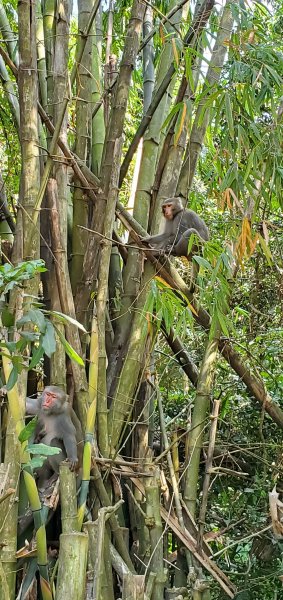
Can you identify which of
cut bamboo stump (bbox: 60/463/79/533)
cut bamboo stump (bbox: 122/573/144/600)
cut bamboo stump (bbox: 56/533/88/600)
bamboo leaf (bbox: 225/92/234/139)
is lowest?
cut bamboo stump (bbox: 122/573/144/600)

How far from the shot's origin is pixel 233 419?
4633mm

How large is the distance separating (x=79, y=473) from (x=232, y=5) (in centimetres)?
217

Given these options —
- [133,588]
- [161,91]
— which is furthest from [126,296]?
[133,588]

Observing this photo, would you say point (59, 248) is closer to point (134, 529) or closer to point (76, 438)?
point (76, 438)

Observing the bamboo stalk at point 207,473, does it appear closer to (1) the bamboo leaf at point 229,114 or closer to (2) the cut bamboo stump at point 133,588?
(2) the cut bamboo stump at point 133,588

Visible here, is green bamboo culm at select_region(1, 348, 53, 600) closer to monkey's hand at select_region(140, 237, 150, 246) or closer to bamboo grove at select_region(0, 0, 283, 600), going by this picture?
bamboo grove at select_region(0, 0, 283, 600)

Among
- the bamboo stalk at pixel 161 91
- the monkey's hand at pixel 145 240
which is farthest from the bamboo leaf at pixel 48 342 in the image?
the bamboo stalk at pixel 161 91

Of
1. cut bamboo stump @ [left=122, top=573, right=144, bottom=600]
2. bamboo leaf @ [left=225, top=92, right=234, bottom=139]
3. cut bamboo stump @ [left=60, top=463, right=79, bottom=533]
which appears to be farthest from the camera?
bamboo leaf @ [left=225, top=92, right=234, bottom=139]

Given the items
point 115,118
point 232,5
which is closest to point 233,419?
point 115,118

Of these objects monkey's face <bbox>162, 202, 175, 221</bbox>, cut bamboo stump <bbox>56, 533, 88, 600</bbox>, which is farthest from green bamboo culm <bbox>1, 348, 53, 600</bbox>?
monkey's face <bbox>162, 202, 175, 221</bbox>

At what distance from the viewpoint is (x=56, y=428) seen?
3645 millimetres

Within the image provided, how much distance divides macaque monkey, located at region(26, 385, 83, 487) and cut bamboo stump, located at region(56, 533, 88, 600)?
71cm

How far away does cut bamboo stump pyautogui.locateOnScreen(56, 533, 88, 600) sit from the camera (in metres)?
2.50

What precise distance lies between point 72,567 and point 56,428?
117 cm
